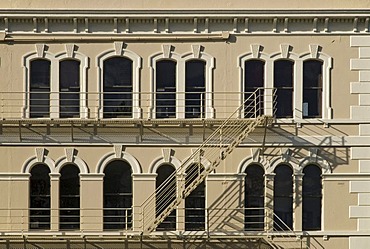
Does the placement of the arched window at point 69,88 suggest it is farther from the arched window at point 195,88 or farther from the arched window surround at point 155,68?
the arched window at point 195,88

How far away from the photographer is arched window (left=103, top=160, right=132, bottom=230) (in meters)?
18.6

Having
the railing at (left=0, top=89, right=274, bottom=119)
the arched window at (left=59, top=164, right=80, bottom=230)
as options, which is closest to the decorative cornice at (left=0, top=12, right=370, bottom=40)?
the railing at (left=0, top=89, right=274, bottom=119)

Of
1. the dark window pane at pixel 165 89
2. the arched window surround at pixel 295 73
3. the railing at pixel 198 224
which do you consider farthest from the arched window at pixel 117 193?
the arched window surround at pixel 295 73

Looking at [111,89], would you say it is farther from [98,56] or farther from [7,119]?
[7,119]

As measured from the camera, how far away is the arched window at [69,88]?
18734 millimetres

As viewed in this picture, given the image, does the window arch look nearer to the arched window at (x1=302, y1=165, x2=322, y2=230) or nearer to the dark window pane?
the dark window pane

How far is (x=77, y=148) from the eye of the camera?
18.6 metres

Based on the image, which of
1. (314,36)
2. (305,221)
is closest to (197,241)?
(305,221)

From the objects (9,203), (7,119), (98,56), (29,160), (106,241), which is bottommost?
(106,241)

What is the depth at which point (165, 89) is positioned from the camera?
1889cm

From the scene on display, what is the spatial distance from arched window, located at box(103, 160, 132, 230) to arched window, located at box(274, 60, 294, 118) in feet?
17.5

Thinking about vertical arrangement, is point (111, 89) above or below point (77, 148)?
above

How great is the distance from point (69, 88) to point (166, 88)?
315cm

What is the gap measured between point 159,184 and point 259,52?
17.6 feet
